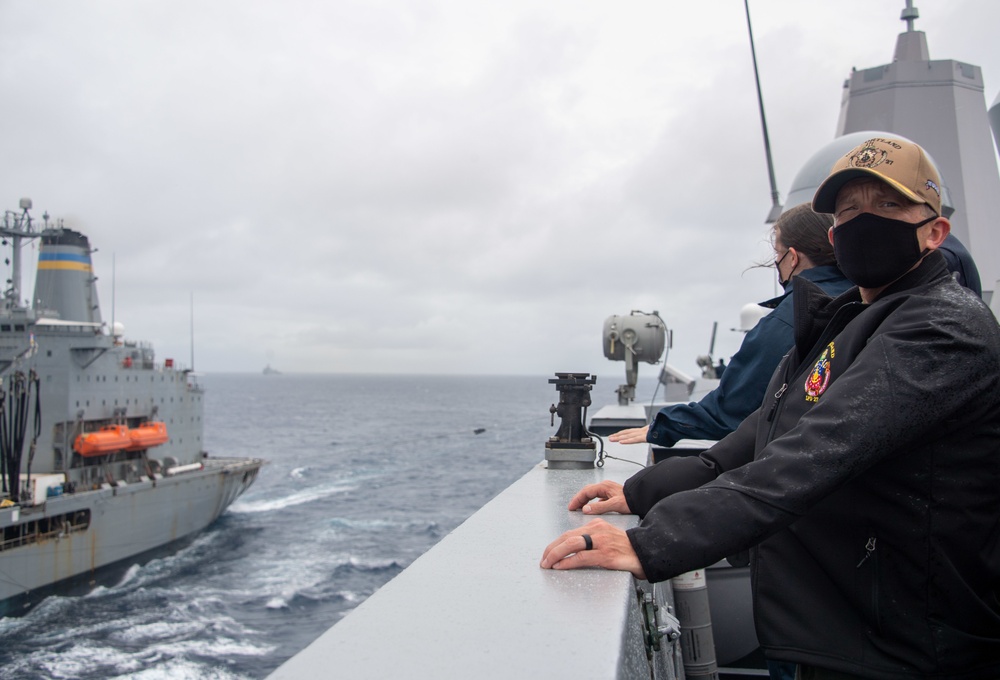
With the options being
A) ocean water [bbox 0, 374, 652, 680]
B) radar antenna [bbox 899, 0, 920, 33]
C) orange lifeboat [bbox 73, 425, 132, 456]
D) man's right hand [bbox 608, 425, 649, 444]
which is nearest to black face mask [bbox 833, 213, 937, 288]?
man's right hand [bbox 608, 425, 649, 444]

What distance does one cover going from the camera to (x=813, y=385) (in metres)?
1.71

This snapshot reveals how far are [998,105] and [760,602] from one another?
8371 millimetres

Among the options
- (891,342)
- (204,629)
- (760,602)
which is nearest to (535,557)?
(760,602)

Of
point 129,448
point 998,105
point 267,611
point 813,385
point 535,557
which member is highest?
point 998,105

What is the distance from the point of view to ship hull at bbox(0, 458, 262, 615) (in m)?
23.2

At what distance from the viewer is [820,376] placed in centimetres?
169

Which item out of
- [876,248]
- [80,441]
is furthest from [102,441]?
[876,248]

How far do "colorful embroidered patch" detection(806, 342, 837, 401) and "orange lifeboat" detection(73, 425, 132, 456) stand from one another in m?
31.8

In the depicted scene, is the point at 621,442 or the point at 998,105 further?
the point at 998,105

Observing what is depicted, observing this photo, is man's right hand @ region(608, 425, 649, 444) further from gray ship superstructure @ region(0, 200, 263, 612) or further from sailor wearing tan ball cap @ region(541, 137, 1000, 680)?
gray ship superstructure @ region(0, 200, 263, 612)

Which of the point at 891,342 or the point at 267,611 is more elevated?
the point at 891,342

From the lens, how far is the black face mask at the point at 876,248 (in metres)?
1.64

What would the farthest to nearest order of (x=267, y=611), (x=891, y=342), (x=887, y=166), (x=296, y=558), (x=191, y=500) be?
(x=191, y=500) < (x=296, y=558) < (x=267, y=611) < (x=887, y=166) < (x=891, y=342)

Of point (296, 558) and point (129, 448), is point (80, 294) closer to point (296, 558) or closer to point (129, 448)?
point (129, 448)
